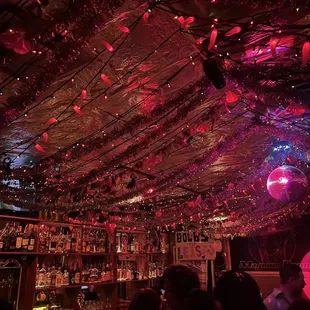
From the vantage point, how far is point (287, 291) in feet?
8.89

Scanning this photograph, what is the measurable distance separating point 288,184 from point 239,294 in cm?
127

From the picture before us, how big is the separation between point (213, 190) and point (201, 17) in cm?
308

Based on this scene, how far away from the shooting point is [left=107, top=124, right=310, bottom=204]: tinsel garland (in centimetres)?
288

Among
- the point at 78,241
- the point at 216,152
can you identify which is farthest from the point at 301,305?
the point at 78,241

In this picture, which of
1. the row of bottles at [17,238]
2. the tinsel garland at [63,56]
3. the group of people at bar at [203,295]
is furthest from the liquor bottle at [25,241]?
the group of people at bar at [203,295]

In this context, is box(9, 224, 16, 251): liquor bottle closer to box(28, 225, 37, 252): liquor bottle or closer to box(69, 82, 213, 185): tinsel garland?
box(28, 225, 37, 252): liquor bottle

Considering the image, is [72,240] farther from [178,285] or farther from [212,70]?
[212,70]

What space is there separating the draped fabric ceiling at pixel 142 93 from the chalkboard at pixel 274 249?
2.80m

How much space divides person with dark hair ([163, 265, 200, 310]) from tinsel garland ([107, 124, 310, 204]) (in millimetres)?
1482

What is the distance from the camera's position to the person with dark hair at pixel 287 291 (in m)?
2.65

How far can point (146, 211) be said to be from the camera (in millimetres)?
4953

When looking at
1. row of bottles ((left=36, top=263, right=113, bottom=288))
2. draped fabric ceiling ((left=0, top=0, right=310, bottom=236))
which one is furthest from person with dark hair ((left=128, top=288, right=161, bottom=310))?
row of bottles ((left=36, top=263, right=113, bottom=288))

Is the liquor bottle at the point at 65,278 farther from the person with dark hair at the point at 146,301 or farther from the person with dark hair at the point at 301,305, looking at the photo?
the person with dark hair at the point at 301,305

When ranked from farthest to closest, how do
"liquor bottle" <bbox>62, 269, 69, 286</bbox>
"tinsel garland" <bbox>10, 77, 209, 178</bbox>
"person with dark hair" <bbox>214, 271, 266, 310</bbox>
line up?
"liquor bottle" <bbox>62, 269, 69, 286</bbox>, "tinsel garland" <bbox>10, 77, 209, 178</bbox>, "person with dark hair" <bbox>214, 271, 266, 310</bbox>
